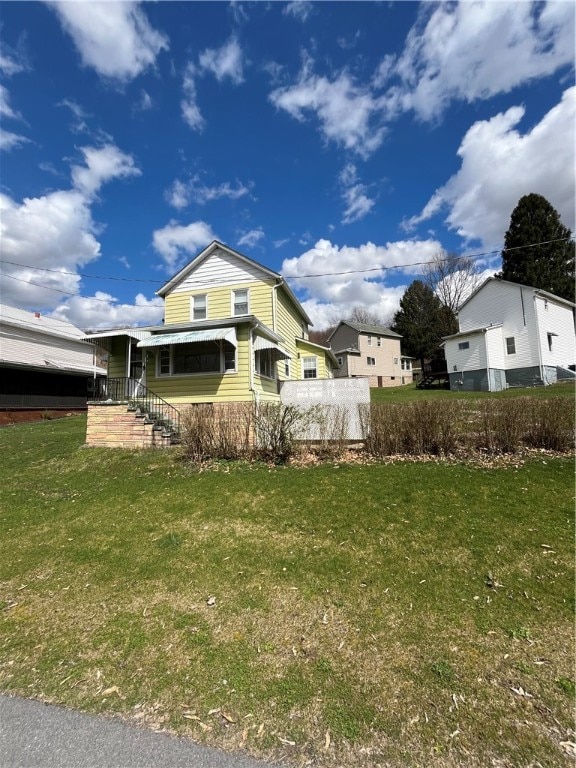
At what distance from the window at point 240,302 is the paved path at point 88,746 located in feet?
48.4

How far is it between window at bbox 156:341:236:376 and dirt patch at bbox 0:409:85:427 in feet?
36.6

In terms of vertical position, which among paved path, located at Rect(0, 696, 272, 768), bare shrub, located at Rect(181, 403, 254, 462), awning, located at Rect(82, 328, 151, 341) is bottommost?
paved path, located at Rect(0, 696, 272, 768)

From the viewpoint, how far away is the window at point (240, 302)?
643 inches

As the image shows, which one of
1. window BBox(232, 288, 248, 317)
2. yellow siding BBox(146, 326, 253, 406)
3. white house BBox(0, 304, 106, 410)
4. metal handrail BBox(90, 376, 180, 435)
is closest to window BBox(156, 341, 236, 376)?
yellow siding BBox(146, 326, 253, 406)

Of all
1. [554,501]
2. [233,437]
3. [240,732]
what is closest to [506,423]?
[554,501]

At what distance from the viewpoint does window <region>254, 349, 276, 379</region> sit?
1389 centimetres

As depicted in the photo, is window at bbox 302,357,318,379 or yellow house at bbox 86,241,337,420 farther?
window at bbox 302,357,318,379

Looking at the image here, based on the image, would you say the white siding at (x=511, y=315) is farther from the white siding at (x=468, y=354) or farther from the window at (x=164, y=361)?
the window at (x=164, y=361)

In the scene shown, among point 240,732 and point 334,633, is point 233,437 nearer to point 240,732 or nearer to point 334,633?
point 334,633

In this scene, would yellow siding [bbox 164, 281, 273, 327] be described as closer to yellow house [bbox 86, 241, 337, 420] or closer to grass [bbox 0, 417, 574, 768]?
yellow house [bbox 86, 241, 337, 420]

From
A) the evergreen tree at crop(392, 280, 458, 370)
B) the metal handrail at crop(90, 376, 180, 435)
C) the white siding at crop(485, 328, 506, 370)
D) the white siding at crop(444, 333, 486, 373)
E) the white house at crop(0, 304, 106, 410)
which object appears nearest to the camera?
the metal handrail at crop(90, 376, 180, 435)

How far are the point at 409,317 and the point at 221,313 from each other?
1344 inches

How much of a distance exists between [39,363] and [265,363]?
16818 mm

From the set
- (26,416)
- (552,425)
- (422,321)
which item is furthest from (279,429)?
(422,321)
